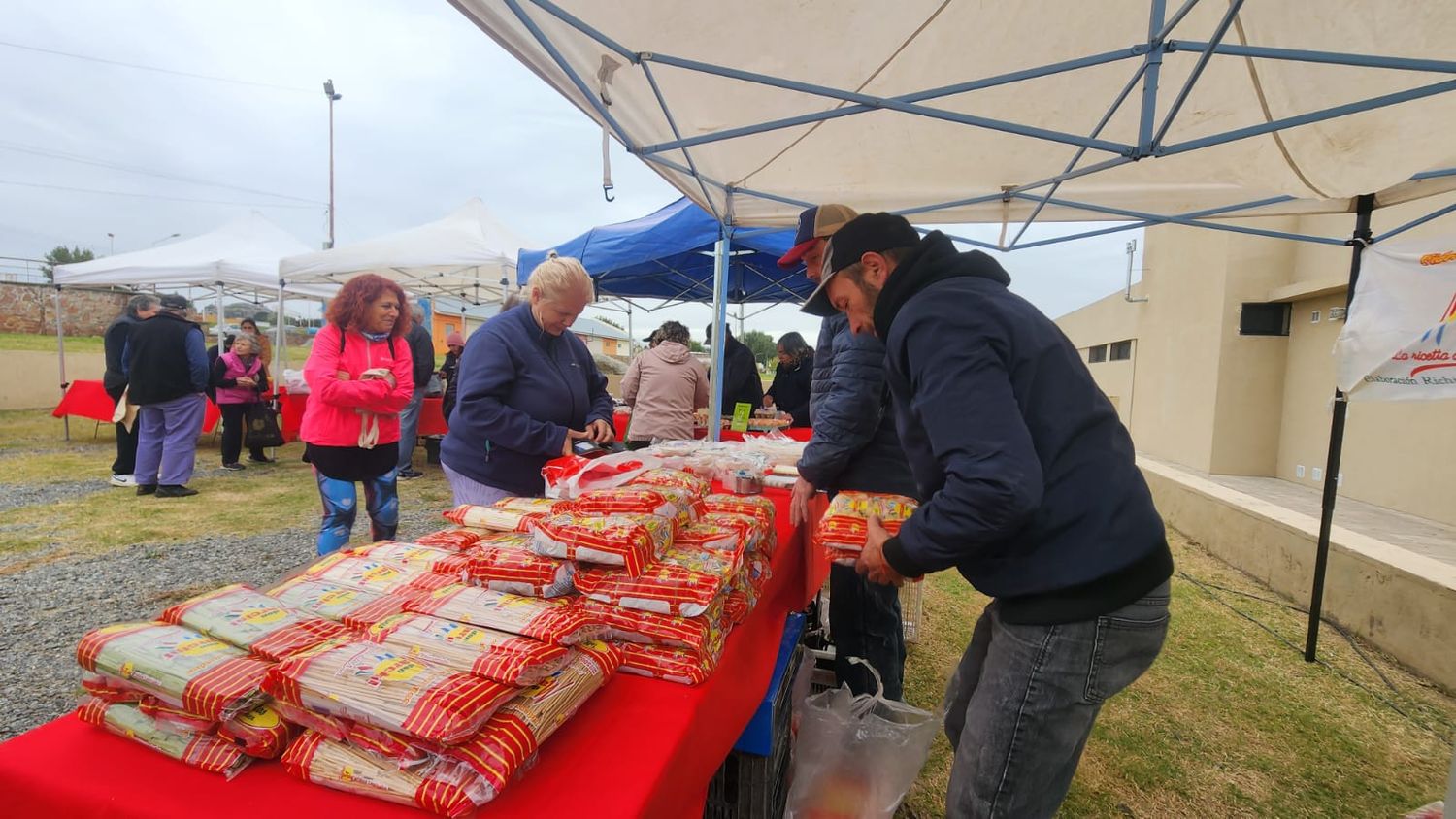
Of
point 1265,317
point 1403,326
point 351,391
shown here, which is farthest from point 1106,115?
point 1265,317

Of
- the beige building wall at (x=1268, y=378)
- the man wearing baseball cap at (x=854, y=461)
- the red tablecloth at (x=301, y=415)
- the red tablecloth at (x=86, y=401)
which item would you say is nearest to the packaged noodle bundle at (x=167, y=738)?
the man wearing baseball cap at (x=854, y=461)

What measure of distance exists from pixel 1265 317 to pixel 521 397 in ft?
34.2

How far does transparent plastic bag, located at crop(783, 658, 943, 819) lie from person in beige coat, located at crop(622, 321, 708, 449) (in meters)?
3.09

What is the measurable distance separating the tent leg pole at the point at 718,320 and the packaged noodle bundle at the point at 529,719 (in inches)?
137

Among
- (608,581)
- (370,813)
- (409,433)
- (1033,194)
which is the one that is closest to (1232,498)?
(1033,194)

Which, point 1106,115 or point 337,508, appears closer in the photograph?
point 1106,115

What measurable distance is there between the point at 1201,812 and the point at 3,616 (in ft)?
20.0

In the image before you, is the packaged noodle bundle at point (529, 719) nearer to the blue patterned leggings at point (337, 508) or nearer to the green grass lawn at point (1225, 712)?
the green grass lawn at point (1225, 712)

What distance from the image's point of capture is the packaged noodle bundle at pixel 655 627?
47.6 inches

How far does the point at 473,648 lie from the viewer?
0.99 metres

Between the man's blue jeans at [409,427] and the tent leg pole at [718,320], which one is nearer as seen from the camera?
the tent leg pole at [718,320]

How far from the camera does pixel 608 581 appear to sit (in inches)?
52.3

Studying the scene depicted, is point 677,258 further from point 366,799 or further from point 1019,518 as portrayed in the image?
point 366,799

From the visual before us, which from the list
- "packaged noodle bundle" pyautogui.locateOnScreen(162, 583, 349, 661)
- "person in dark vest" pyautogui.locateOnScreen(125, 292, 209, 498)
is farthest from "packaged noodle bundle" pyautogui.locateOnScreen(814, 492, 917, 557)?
"person in dark vest" pyautogui.locateOnScreen(125, 292, 209, 498)
